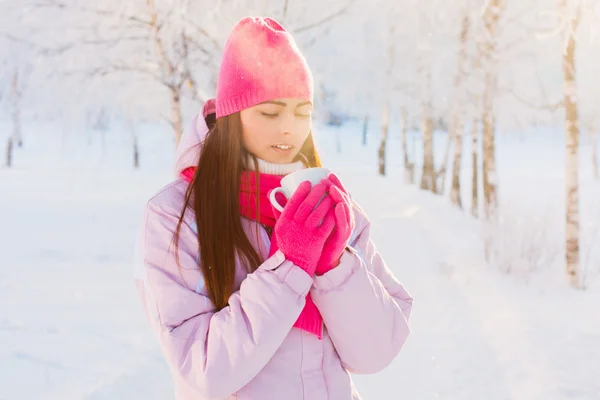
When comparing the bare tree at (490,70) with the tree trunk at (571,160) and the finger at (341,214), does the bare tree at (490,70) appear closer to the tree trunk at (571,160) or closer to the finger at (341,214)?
the tree trunk at (571,160)

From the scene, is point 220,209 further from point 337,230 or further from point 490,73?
point 490,73

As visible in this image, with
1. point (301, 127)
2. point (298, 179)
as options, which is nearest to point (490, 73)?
point (301, 127)

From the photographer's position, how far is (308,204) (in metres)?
1.31

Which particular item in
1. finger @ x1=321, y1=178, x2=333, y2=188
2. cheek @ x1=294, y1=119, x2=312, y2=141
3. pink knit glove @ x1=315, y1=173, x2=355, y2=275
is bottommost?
pink knit glove @ x1=315, y1=173, x2=355, y2=275

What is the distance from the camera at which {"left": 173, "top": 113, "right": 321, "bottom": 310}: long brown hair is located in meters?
1.42

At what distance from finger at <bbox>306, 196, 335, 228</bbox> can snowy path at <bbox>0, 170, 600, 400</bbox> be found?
255cm

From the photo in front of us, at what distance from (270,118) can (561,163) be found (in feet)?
111

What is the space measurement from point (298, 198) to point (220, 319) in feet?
1.12

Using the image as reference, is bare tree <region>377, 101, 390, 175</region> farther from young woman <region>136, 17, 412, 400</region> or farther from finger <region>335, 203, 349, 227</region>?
finger <region>335, 203, 349, 227</region>

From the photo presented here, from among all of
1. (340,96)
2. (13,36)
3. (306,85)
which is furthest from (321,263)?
(340,96)

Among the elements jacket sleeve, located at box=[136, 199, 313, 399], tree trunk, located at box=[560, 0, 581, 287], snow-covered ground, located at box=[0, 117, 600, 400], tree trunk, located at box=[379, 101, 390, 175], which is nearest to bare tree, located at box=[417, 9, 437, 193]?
tree trunk, located at box=[379, 101, 390, 175]

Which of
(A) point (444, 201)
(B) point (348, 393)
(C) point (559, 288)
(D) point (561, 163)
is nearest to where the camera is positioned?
(B) point (348, 393)

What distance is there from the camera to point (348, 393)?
1.49m

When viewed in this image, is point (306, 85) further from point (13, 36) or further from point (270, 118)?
point (13, 36)
